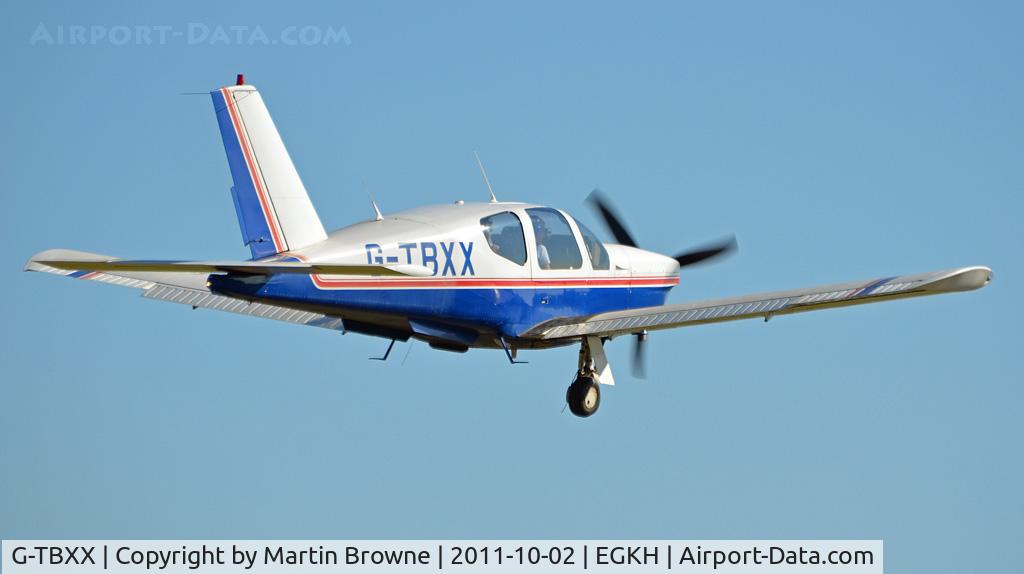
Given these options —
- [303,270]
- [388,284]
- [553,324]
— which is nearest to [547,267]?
[553,324]

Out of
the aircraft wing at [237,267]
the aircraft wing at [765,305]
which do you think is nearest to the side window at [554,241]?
the aircraft wing at [765,305]

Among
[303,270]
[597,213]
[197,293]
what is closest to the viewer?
[303,270]

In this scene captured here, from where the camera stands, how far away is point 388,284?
72.4 feet

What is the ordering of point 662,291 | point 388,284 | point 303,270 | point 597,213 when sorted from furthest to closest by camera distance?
1. point 597,213
2. point 662,291
3. point 388,284
4. point 303,270

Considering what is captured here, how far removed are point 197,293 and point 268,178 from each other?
240 centimetres

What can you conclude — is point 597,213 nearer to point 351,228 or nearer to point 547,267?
point 547,267

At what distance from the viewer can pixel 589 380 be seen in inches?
981

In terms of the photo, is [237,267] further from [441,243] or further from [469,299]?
[469,299]

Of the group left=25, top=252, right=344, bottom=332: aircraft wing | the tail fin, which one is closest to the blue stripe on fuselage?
the tail fin

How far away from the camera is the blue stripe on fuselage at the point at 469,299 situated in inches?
829

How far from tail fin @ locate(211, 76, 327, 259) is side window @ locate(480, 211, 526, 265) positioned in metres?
2.49

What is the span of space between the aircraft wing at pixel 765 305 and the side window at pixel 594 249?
0.87 m

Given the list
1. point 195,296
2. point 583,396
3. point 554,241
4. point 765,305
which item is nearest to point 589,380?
point 583,396

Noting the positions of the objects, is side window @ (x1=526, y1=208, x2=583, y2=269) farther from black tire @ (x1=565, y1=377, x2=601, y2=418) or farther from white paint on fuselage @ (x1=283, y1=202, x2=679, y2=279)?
black tire @ (x1=565, y1=377, x2=601, y2=418)
